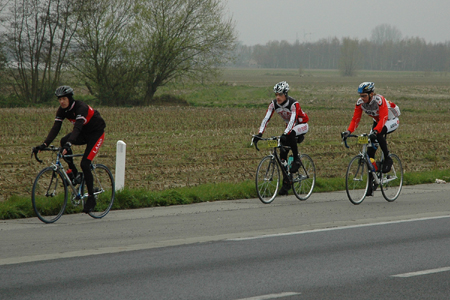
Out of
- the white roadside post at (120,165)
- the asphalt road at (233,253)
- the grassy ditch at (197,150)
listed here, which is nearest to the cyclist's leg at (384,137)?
the asphalt road at (233,253)

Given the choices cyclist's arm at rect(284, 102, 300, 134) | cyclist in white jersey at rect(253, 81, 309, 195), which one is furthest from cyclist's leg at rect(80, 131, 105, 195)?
cyclist's arm at rect(284, 102, 300, 134)

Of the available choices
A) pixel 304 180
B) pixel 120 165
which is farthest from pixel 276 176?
pixel 120 165

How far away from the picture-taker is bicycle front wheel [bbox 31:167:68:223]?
9.31 metres

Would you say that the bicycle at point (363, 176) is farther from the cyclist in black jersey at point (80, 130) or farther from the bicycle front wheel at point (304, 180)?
the cyclist in black jersey at point (80, 130)

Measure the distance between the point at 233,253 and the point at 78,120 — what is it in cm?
340

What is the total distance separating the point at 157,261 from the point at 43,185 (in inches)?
128

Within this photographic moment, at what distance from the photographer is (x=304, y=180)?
482 inches

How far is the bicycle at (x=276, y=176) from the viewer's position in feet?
37.3

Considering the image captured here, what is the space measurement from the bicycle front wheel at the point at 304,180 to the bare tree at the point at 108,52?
109ft

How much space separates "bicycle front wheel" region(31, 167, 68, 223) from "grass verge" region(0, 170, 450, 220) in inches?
23.2

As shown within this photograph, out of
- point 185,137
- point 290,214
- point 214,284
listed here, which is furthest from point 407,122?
point 214,284

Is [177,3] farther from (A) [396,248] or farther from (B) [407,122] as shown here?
(A) [396,248]

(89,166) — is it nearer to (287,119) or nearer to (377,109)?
(287,119)

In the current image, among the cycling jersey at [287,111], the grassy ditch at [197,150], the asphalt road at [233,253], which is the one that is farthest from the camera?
the grassy ditch at [197,150]
